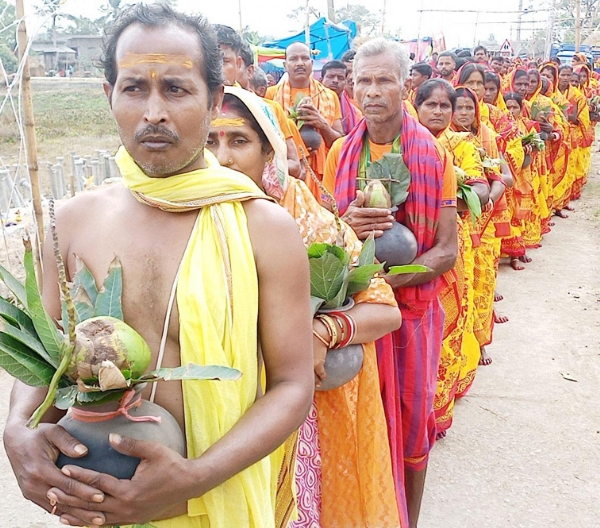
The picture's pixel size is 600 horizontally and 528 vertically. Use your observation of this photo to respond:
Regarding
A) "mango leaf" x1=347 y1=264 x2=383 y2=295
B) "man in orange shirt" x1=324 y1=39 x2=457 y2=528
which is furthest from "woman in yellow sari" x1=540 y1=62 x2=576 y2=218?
"mango leaf" x1=347 y1=264 x2=383 y2=295

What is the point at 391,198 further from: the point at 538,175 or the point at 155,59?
the point at 538,175

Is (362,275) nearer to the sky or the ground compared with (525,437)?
nearer to the sky

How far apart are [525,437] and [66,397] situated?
361cm

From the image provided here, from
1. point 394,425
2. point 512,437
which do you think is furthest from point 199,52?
point 512,437

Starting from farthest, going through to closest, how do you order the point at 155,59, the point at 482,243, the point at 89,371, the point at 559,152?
1. the point at 559,152
2. the point at 482,243
3. the point at 155,59
4. the point at 89,371

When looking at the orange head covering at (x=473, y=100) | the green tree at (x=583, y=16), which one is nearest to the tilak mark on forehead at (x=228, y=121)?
the orange head covering at (x=473, y=100)

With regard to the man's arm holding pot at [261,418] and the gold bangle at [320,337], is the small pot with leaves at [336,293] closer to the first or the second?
the gold bangle at [320,337]

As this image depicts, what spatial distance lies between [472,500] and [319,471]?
1.57 m

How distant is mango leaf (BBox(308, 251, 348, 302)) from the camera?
6.82ft

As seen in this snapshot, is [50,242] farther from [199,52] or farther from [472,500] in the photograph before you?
[472,500]

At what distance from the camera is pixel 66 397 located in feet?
4.08

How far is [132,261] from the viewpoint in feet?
4.92

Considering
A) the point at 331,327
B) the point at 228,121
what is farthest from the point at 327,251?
the point at 228,121

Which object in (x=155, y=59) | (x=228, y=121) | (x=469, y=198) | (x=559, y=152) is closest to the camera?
(x=155, y=59)
